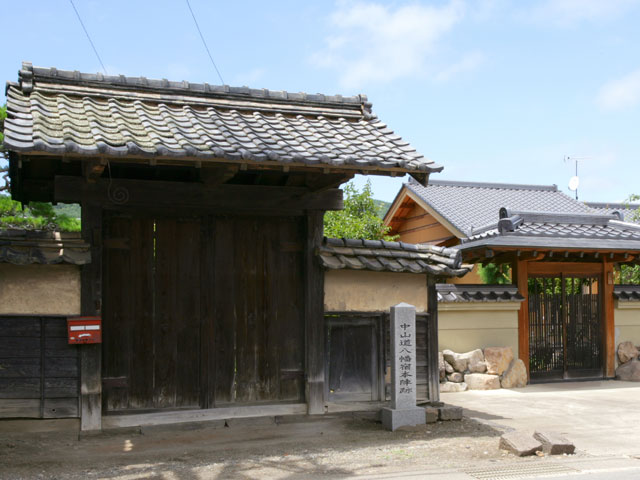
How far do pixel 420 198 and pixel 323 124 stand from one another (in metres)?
12.6

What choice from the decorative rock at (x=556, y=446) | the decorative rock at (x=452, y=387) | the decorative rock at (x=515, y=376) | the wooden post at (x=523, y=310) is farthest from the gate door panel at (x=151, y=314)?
the wooden post at (x=523, y=310)

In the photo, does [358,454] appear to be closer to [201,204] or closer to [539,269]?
[201,204]

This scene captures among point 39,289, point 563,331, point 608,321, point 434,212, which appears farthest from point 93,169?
point 434,212

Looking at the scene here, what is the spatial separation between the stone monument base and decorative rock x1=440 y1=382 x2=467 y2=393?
4.68 metres

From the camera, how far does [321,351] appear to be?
930 centimetres

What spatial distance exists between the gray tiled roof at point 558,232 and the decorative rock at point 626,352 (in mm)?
2506

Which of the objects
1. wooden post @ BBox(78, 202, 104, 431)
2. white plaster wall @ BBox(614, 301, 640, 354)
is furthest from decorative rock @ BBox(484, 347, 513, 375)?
wooden post @ BBox(78, 202, 104, 431)

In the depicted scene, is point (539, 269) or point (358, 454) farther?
point (539, 269)

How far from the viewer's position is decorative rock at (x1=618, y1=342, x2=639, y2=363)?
15875mm

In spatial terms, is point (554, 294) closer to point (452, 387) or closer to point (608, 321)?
point (608, 321)

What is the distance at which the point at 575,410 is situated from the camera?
11.4 meters

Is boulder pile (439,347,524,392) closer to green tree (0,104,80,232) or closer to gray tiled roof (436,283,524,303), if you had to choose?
gray tiled roof (436,283,524,303)

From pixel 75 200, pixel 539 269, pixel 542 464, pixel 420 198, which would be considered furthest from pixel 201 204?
pixel 420 198

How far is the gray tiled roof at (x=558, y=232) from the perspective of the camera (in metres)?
14.6
